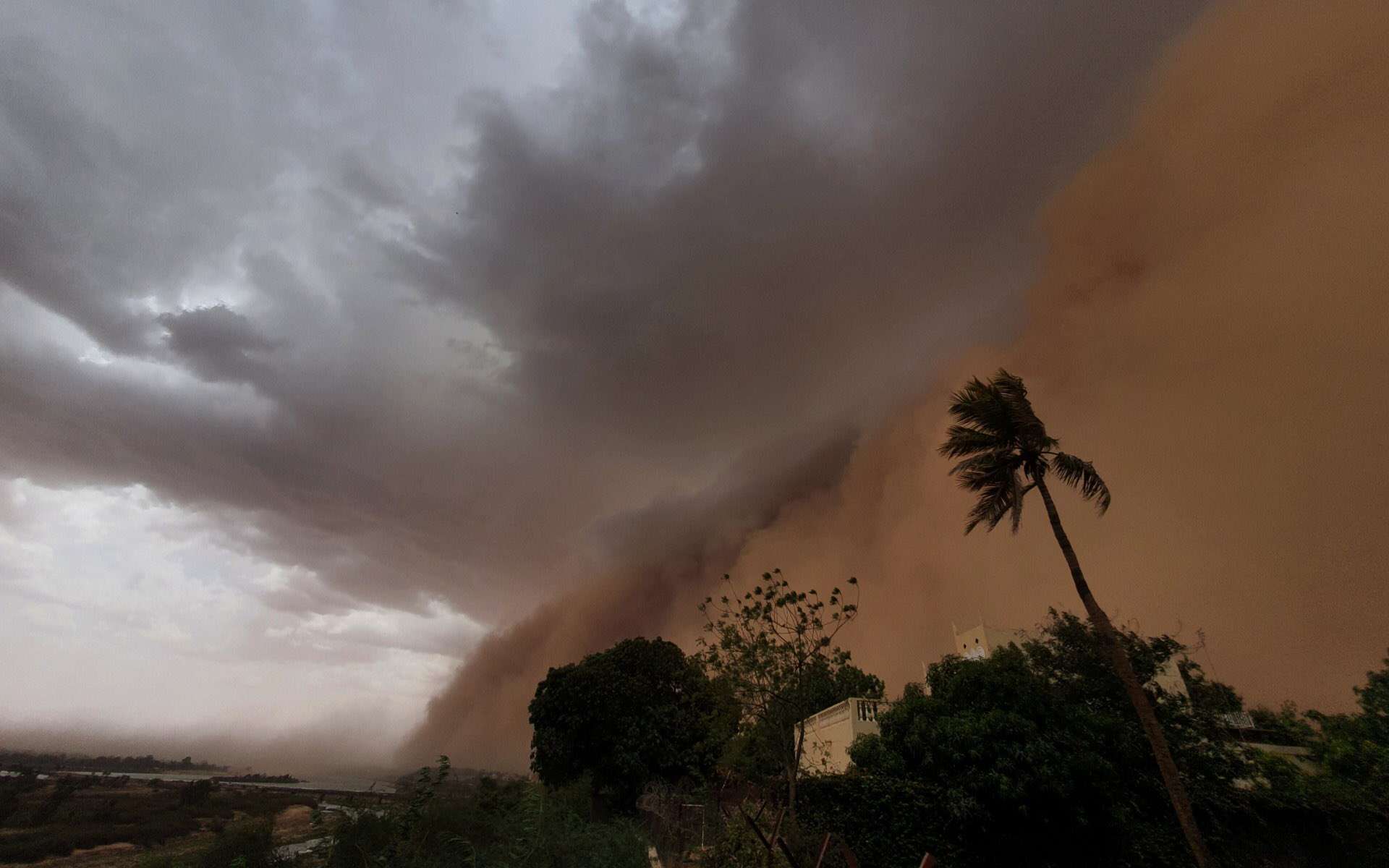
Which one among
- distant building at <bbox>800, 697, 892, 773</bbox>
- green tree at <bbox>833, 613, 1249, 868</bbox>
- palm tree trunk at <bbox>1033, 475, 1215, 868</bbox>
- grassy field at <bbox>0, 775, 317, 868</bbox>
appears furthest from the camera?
grassy field at <bbox>0, 775, 317, 868</bbox>

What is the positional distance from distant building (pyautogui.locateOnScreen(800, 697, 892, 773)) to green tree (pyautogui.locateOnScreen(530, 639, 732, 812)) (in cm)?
853

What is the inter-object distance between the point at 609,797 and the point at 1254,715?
3984 centimetres

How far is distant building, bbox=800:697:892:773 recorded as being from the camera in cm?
2212

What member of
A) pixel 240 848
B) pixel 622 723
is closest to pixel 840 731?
pixel 622 723

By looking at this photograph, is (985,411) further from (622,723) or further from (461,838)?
(622,723)

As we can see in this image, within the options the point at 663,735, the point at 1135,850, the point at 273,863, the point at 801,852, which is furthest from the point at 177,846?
the point at 1135,850

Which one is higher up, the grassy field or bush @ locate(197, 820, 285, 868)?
bush @ locate(197, 820, 285, 868)

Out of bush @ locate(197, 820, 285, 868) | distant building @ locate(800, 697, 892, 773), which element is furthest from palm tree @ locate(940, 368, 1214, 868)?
bush @ locate(197, 820, 285, 868)

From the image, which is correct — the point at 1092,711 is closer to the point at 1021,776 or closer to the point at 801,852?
the point at 1021,776

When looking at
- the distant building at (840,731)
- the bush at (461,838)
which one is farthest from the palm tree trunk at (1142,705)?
the distant building at (840,731)

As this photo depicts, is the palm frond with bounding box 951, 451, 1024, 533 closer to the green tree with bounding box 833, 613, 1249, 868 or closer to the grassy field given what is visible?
the green tree with bounding box 833, 613, 1249, 868

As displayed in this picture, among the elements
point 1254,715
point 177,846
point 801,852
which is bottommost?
point 177,846

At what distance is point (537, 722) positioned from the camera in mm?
37906

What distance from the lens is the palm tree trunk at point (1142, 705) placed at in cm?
1012
